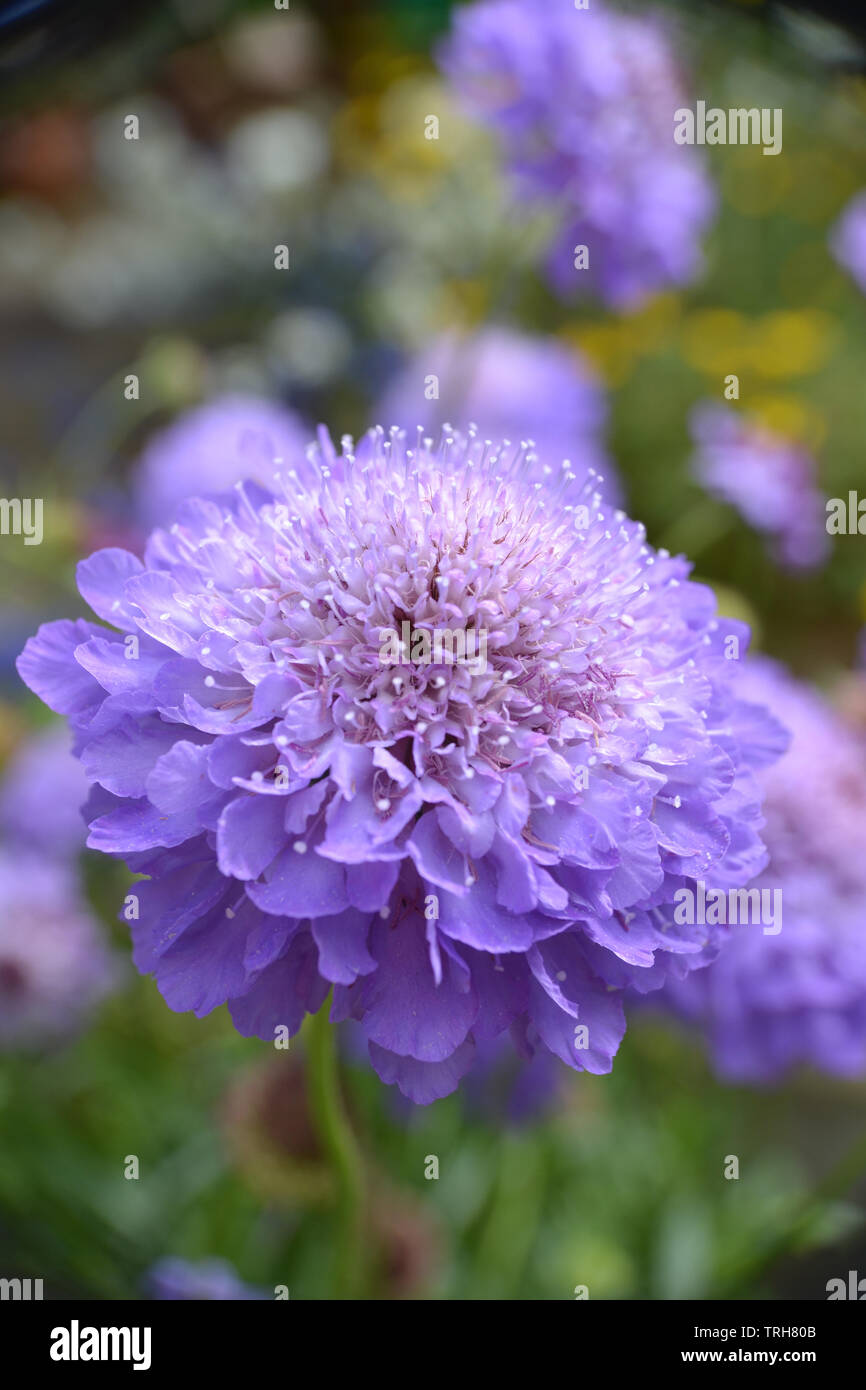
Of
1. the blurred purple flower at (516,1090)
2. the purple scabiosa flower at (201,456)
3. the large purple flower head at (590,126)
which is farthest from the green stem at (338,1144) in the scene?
the large purple flower head at (590,126)

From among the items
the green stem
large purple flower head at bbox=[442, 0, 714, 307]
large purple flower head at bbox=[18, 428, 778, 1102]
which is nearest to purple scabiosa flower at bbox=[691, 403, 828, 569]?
large purple flower head at bbox=[442, 0, 714, 307]

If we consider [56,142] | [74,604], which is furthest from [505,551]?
[56,142]

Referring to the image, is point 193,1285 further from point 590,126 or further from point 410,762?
point 590,126

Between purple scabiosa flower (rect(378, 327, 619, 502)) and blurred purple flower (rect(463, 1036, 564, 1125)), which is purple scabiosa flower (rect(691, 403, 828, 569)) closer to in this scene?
purple scabiosa flower (rect(378, 327, 619, 502))

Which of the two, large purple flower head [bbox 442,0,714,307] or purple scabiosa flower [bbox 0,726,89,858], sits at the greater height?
large purple flower head [bbox 442,0,714,307]

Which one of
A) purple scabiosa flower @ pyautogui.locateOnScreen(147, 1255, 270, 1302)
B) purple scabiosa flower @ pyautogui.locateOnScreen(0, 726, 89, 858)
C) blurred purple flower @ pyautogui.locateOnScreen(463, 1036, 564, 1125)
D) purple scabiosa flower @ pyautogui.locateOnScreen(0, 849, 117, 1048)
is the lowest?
purple scabiosa flower @ pyautogui.locateOnScreen(147, 1255, 270, 1302)

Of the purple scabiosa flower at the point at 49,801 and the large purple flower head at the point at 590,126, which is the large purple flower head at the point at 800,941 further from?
the purple scabiosa flower at the point at 49,801

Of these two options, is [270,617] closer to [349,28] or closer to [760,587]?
[760,587]
